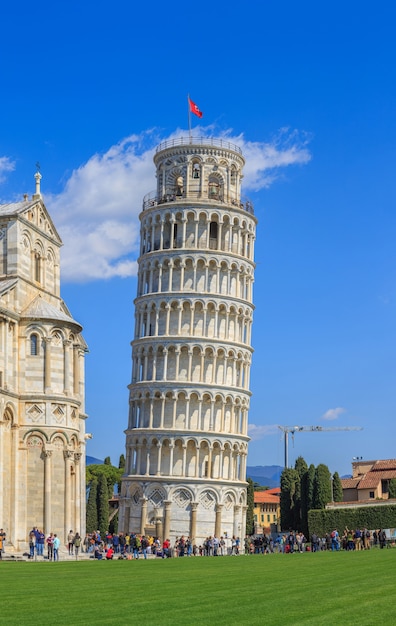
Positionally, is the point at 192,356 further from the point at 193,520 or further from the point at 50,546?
the point at 50,546

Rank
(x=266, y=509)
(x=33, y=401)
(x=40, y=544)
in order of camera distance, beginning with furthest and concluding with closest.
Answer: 1. (x=266, y=509)
2. (x=33, y=401)
3. (x=40, y=544)

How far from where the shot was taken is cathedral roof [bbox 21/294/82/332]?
56.3 m

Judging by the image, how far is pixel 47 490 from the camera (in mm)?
54125

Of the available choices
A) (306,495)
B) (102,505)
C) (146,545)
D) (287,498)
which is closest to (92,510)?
(102,505)

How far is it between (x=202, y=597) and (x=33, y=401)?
3357 centimetres

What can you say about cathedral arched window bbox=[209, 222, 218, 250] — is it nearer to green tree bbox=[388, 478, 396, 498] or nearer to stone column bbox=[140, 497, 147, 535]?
stone column bbox=[140, 497, 147, 535]

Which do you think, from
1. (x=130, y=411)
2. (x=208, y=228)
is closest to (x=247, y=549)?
(x=130, y=411)

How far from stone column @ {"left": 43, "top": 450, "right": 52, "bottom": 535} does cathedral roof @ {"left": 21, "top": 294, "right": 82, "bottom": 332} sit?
763 centimetres

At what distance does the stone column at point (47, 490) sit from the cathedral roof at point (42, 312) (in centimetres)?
763

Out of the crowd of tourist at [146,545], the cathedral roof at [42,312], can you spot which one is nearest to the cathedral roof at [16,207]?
the cathedral roof at [42,312]

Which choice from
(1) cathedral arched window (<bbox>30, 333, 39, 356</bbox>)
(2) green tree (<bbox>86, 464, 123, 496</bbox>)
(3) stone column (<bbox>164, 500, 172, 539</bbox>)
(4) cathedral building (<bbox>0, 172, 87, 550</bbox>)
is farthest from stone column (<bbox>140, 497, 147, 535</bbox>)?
(2) green tree (<bbox>86, 464, 123, 496</bbox>)

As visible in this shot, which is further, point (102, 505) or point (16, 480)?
point (102, 505)

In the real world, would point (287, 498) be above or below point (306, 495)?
below

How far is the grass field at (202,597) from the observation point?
738 inches
